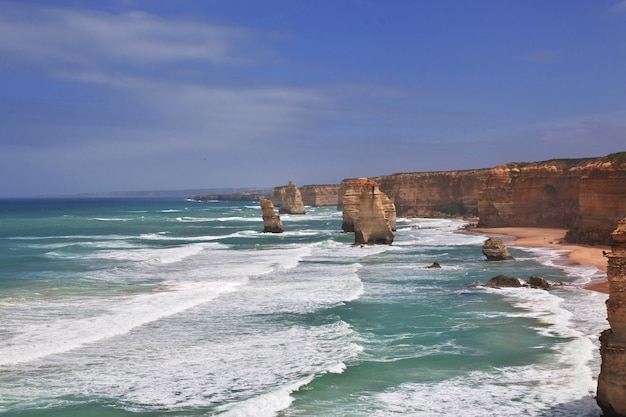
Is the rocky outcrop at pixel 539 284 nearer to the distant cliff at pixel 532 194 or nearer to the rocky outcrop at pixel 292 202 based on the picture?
the distant cliff at pixel 532 194

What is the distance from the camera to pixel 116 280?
31.9 metres

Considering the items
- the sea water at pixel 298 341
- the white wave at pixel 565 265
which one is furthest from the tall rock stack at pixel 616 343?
the white wave at pixel 565 265

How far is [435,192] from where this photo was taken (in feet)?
327

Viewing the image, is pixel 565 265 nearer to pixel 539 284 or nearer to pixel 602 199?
pixel 539 284

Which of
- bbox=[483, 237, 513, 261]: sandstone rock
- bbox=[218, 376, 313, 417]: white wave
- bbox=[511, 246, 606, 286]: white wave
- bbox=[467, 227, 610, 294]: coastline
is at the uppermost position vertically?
bbox=[483, 237, 513, 261]: sandstone rock

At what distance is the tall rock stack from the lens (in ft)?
37.5

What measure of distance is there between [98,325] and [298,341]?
6476mm

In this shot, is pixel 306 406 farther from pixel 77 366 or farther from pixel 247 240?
pixel 247 240

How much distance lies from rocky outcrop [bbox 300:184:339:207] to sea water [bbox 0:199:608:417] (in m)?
133

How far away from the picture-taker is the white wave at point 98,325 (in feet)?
60.2

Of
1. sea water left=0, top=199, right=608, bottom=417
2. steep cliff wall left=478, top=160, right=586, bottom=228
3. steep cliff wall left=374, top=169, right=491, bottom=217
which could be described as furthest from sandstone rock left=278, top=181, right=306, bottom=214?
sea water left=0, top=199, right=608, bottom=417

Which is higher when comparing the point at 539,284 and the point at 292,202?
the point at 292,202

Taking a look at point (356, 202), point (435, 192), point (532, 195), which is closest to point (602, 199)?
point (356, 202)

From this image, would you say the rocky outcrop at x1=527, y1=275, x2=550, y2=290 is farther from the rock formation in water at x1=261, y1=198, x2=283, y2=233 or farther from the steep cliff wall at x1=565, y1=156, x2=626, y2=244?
the rock formation in water at x1=261, y1=198, x2=283, y2=233
